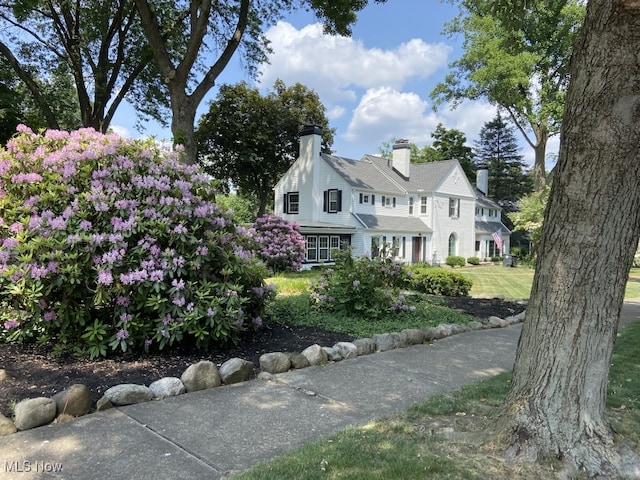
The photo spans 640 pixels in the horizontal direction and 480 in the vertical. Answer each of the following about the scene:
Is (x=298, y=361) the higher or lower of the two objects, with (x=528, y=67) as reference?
lower

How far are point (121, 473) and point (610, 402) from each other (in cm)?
402

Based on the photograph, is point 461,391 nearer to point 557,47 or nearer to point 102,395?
point 102,395

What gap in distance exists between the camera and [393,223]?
28.5m

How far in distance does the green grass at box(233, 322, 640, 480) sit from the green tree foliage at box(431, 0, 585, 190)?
27.1m

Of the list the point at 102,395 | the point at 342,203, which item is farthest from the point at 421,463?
the point at 342,203

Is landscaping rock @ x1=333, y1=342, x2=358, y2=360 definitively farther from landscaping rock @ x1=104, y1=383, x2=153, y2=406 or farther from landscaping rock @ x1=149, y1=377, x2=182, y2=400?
landscaping rock @ x1=104, y1=383, x2=153, y2=406

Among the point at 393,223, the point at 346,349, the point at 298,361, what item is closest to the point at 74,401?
the point at 298,361

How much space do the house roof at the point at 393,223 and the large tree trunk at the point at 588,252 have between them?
23.4 m

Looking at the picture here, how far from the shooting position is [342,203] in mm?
26734

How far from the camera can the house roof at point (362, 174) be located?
2706cm

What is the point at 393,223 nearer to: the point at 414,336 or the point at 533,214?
the point at 533,214

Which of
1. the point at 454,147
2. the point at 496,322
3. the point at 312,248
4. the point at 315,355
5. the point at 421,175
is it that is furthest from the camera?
the point at 454,147

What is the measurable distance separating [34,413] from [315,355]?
2846 millimetres

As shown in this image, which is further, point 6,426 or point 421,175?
point 421,175
